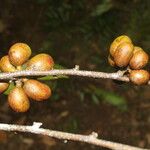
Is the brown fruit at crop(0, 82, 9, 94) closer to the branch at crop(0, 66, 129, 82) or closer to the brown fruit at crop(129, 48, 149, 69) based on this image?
the branch at crop(0, 66, 129, 82)

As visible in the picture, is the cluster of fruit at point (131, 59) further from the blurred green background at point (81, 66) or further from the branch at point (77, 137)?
the blurred green background at point (81, 66)

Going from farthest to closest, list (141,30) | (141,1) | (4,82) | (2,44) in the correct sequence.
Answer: (2,44) → (141,1) → (141,30) → (4,82)

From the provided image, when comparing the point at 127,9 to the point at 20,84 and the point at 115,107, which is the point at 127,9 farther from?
the point at 20,84

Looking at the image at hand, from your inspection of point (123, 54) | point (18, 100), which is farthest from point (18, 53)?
point (123, 54)

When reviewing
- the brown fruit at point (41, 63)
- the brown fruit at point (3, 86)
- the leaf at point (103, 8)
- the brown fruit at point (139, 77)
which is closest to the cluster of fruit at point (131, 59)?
the brown fruit at point (139, 77)

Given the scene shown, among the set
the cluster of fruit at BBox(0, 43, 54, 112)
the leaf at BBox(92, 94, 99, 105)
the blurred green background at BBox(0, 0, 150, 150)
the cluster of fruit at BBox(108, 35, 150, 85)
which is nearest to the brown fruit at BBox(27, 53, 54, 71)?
the cluster of fruit at BBox(0, 43, 54, 112)

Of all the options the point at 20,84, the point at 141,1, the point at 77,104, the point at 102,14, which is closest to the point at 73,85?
the point at 77,104

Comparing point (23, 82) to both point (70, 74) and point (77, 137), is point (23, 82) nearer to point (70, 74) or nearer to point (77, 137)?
point (70, 74)
